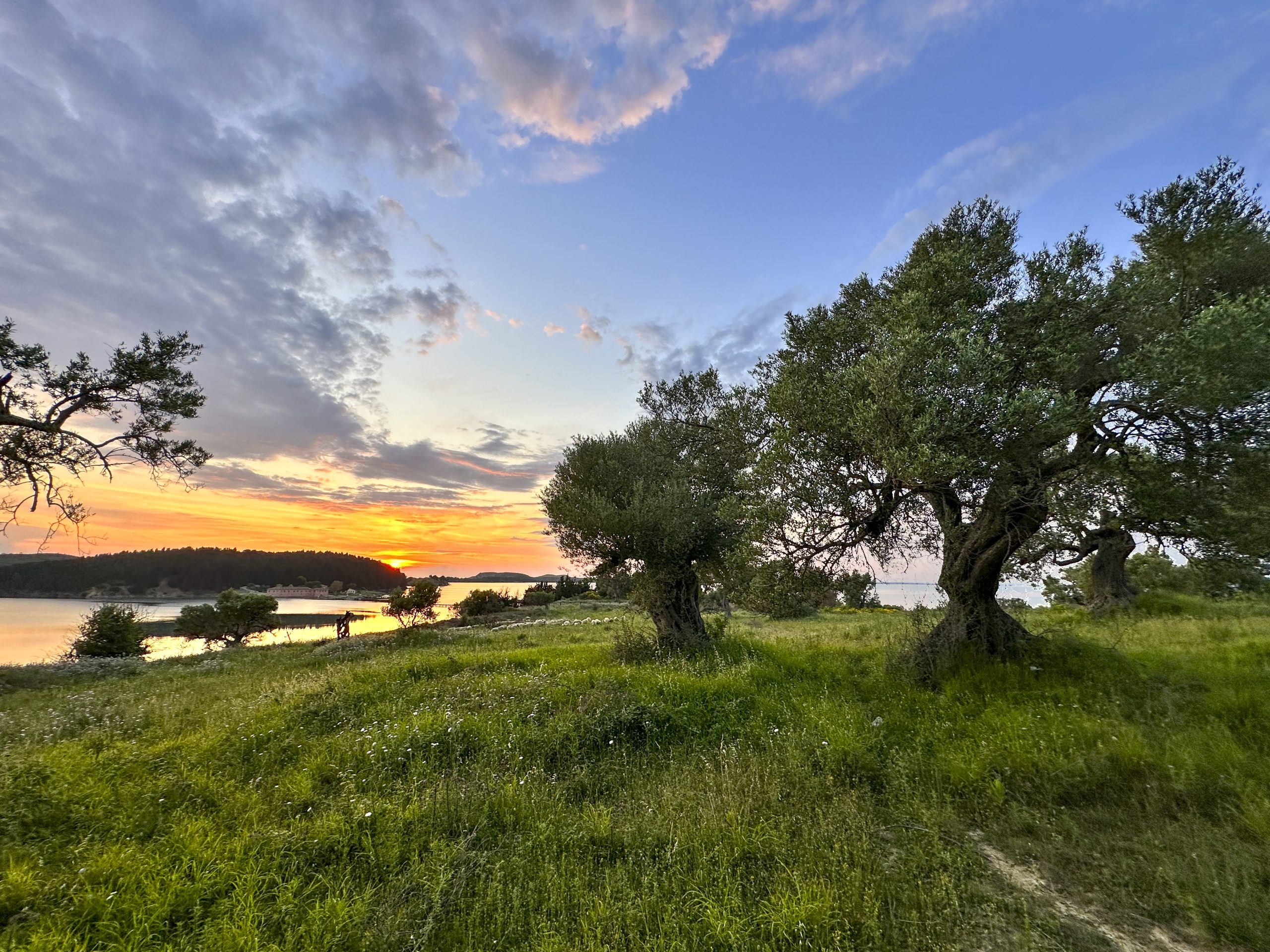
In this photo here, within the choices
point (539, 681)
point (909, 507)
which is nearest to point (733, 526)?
point (909, 507)

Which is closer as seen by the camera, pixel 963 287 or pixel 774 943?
pixel 774 943

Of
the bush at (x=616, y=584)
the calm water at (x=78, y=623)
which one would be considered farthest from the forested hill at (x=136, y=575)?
the bush at (x=616, y=584)

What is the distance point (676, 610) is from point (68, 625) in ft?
197

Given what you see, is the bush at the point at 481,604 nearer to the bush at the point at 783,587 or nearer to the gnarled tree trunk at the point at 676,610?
the gnarled tree trunk at the point at 676,610

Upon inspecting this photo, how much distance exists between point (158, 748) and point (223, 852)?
5.42 meters

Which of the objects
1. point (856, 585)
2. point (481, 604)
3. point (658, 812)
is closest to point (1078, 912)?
point (658, 812)

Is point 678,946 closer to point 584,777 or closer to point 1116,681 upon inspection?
point 584,777

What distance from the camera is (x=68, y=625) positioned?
42969 mm

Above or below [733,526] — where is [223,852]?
below

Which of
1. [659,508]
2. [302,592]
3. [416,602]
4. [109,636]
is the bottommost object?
[302,592]

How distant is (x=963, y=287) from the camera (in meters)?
11.7

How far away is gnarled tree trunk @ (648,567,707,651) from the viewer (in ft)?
56.3

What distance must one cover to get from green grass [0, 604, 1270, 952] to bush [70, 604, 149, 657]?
86.7 ft

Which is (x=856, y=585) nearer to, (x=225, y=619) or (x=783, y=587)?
(x=783, y=587)
